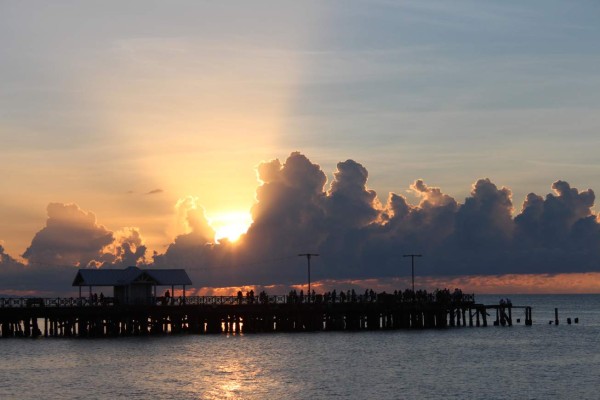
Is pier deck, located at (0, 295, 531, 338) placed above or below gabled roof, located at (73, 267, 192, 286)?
below

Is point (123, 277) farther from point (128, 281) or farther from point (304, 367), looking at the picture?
→ point (304, 367)

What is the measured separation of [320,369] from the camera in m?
A: 73.2

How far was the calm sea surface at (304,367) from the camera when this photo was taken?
204 feet

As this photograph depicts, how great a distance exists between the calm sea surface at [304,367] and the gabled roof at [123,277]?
8.14 m

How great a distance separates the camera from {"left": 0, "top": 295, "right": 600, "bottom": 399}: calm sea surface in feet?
204

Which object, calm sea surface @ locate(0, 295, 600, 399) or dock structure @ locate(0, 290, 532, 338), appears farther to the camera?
dock structure @ locate(0, 290, 532, 338)

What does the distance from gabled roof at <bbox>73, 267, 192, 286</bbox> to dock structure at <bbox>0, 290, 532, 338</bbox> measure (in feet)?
7.20

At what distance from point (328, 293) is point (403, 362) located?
103ft

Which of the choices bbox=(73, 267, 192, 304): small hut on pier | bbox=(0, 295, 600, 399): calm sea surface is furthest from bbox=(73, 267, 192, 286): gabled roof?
bbox=(0, 295, 600, 399): calm sea surface

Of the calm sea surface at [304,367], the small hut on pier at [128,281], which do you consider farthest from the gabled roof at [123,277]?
the calm sea surface at [304,367]

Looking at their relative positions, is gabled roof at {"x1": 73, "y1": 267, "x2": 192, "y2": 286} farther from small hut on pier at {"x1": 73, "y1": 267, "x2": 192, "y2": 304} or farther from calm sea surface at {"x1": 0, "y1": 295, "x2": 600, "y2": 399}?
calm sea surface at {"x1": 0, "y1": 295, "x2": 600, "y2": 399}

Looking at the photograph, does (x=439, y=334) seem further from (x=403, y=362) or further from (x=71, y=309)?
(x=71, y=309)

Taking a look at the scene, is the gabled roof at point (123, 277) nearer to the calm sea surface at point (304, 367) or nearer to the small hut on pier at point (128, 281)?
the small hut on pier at point (128, 281)

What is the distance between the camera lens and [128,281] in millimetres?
102875
